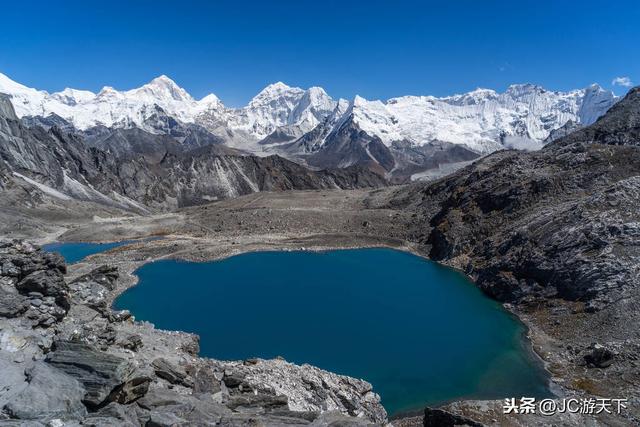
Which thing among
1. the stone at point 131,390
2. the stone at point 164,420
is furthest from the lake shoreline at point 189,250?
the stone at point 164,420

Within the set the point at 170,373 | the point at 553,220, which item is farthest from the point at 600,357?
the point at 170,373

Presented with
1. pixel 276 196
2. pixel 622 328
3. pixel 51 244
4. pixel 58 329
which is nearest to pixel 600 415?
pixel 622 328

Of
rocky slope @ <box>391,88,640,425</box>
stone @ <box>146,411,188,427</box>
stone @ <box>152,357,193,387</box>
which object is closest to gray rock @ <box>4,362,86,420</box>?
stone @ <box>146,411,188,427</box>

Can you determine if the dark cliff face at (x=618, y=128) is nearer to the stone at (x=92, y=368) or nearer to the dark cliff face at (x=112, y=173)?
the stone at (x=92, y=368)

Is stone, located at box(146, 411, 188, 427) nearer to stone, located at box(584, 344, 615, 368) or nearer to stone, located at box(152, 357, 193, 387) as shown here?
stone, located at box(152, 357, 193, 387)

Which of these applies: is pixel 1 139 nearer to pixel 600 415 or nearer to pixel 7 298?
pixel 7 298
